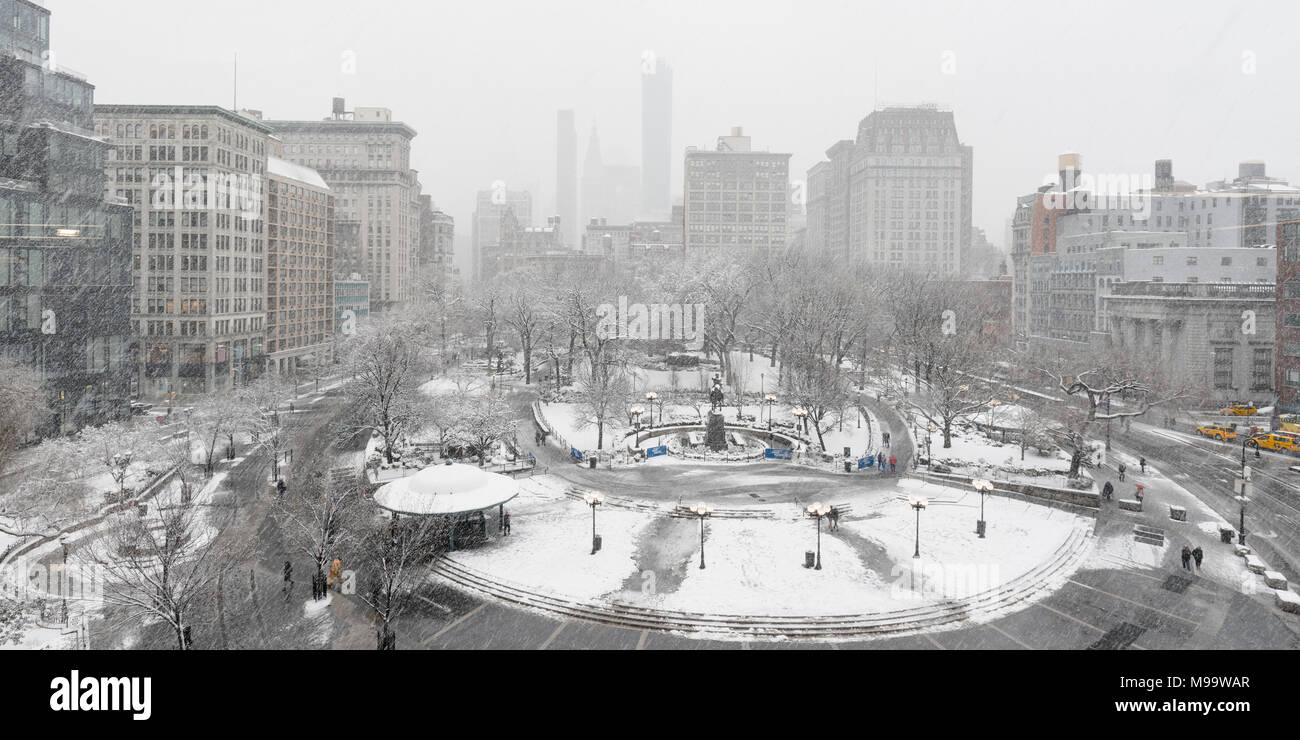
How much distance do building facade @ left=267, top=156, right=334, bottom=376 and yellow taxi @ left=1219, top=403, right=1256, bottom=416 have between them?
79509 mm

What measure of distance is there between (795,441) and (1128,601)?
80.7 ft

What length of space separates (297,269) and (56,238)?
3666 centimetres

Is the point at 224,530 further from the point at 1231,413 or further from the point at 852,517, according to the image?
the point at 1231,413

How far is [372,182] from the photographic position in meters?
Result: 125

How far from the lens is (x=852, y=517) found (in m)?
31.7

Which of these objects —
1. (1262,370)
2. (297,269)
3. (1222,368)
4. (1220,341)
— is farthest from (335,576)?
(1262,370)

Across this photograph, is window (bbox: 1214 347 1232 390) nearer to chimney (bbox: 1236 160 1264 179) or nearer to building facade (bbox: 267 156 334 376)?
chimney (bbox: 1236 160 1264 179)

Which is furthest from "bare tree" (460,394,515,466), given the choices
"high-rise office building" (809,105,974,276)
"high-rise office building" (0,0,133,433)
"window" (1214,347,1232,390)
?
"high-rise office building" (809,105,974,276)

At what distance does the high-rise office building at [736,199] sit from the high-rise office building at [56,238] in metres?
129

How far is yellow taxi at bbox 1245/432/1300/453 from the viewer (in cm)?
4378

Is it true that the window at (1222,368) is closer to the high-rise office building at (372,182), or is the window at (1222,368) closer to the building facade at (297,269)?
the building facade at (297,269)

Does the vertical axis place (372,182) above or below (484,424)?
above

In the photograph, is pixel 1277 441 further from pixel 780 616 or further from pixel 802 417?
pixel 780 616
